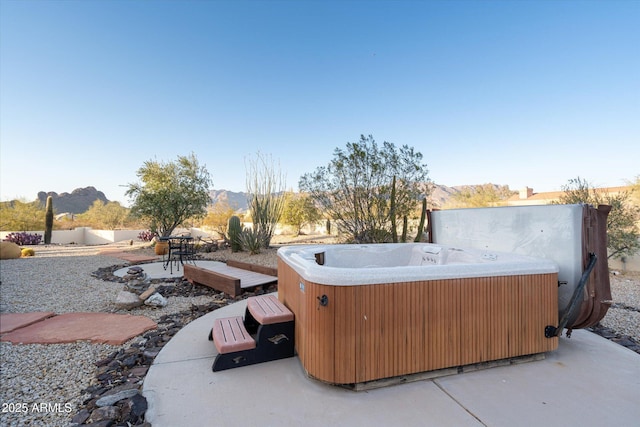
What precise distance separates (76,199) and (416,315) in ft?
187

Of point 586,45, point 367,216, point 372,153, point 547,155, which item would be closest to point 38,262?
point 367,216

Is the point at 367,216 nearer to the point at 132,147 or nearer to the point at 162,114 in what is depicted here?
the point at 162,114

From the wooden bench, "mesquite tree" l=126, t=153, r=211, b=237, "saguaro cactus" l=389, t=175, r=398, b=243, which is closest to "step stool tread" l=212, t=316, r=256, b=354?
the wooden bench

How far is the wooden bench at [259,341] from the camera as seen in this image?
7.20 feet

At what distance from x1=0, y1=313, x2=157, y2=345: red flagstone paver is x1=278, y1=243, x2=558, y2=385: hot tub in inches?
75.2

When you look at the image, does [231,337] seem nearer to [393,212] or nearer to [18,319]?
[18,319]

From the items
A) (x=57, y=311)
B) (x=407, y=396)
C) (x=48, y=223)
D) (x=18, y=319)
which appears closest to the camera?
(x=407, y=396)

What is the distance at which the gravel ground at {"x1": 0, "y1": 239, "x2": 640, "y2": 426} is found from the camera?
5.70 feet

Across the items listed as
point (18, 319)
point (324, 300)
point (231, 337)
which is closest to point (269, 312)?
point (231, 337)

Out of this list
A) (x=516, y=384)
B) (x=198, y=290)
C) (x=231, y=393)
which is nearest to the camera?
(x=231, y=393)

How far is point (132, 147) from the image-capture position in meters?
12.8

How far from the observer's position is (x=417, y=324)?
1976 millimetres

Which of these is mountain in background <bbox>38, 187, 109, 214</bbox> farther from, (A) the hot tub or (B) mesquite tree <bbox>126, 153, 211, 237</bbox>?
(A) the hot tub

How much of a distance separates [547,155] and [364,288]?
49.3 feet
